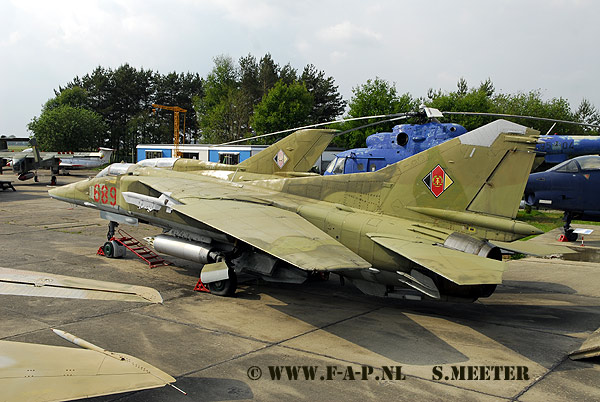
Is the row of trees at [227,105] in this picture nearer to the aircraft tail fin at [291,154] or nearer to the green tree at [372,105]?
the green tree at [372,105]

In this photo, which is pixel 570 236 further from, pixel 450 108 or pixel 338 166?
pixel 450 108

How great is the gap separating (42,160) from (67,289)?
137 ft

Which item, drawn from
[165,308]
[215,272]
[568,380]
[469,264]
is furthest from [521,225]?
[165,308]

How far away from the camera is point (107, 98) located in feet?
304

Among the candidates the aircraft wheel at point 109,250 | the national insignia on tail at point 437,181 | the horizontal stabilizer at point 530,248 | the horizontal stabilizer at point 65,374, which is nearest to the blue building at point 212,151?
the aircraft wheel at point 109,250

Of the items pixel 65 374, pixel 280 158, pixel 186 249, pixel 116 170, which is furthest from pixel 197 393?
pixel 116 170

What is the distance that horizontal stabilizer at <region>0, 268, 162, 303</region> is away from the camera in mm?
4676

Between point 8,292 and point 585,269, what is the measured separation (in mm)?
15644

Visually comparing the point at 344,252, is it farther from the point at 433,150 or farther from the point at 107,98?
the point at 107,98

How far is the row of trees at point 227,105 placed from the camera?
57.8 meters

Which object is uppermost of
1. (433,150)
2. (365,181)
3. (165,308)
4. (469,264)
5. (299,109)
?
(299,109)

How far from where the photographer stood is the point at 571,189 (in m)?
18.9

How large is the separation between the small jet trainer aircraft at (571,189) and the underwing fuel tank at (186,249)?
47.8 ft

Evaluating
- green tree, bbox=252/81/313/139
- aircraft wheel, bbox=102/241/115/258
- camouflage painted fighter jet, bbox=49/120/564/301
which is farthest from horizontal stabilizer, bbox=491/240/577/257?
green tree, bbox=252/81/313/139
